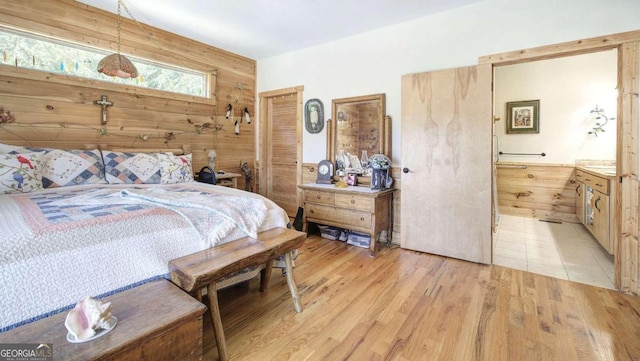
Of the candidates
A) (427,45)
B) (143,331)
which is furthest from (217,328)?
(427,45)

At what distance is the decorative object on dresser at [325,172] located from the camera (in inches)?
144

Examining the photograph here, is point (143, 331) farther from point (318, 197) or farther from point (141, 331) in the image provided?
point (318, 197)

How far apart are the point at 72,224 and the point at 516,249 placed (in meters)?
3.78

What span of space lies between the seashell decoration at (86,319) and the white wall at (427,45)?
2.89 meters

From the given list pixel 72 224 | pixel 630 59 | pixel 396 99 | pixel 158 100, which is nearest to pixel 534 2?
pixel 630 59

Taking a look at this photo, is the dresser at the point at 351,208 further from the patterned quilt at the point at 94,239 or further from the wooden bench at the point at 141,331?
the wooden bench at the point at 141,331

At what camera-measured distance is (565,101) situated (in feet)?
14.2

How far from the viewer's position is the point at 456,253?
287 cm

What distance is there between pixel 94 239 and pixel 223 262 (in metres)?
0.55

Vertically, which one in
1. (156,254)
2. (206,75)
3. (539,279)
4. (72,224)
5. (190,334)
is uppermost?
(206,75)

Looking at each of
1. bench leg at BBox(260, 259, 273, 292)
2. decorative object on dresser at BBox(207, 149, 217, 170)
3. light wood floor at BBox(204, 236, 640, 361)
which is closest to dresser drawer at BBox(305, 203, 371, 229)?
light wood floor at BBox(204, 236, 640, 361)

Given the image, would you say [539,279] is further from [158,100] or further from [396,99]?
[158,100]

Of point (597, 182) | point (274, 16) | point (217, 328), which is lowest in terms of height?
point (217, 328)

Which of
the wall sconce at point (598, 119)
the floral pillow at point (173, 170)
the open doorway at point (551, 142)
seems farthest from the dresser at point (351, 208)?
the wall sconce at point (598, 119)
